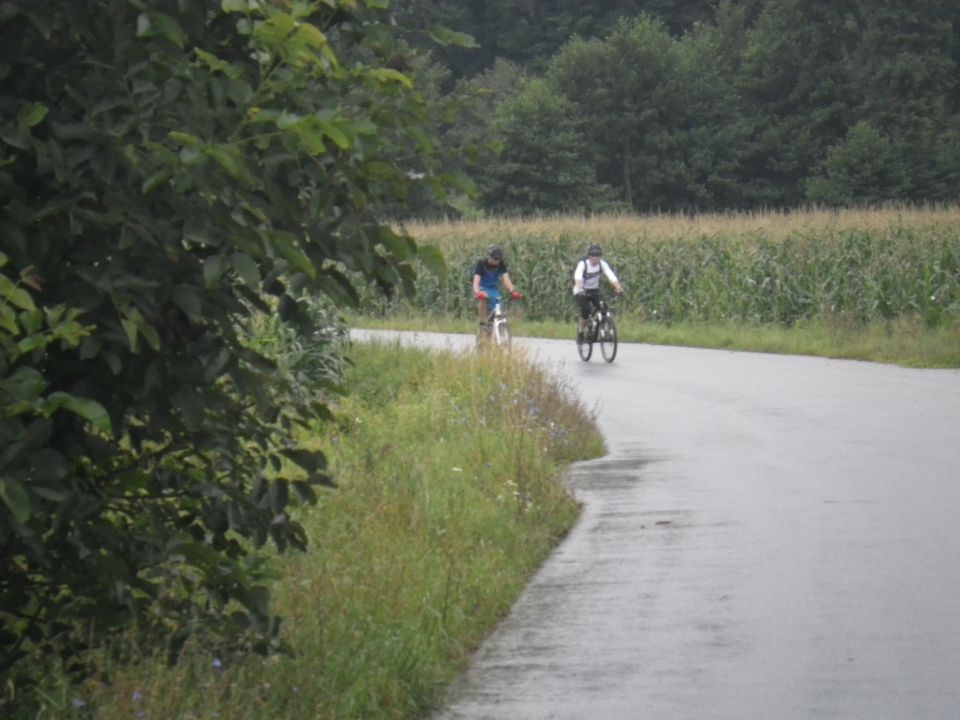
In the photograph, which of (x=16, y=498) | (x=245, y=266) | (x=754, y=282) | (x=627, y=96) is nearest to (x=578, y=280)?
(x=754, y=282)

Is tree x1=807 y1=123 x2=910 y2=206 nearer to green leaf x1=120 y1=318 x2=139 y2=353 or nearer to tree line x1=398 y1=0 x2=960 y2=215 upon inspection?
tree line x1=398 y1=0 x2=960 y2=215

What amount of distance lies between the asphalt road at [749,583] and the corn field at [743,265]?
47.1 ft

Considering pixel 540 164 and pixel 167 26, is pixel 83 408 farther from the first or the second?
pixel 540 164

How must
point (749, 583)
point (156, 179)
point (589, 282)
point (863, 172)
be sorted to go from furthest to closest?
point (863, 172) < point (589, 282) < point (749, 583) < point (156, 179)

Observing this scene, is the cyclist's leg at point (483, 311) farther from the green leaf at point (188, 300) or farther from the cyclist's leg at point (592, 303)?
the green leaf at point (188, 300)

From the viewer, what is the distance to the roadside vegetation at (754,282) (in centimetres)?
2977

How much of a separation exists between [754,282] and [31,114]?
104ft

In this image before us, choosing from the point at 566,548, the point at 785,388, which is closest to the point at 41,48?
the point at 566,548

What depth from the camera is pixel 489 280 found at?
25.0 m

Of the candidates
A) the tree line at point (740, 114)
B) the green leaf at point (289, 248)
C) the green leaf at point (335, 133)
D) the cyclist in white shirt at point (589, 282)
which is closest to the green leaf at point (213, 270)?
the green leaf at point (289, 248)

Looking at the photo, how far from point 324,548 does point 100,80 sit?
4393 mm

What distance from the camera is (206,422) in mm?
5746

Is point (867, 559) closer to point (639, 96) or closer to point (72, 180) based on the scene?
point (72, 180)

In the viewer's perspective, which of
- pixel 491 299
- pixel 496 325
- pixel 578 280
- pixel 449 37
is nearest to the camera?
pixel 449 37
